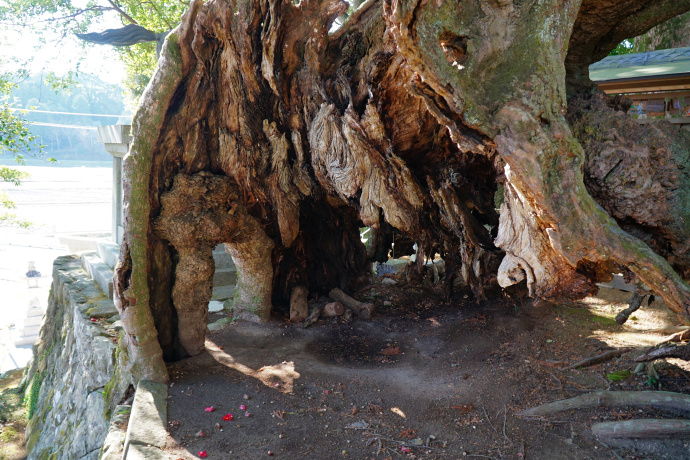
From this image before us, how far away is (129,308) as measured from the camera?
417 cm

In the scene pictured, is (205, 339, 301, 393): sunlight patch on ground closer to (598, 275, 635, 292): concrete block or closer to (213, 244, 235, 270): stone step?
(213, 244, 235, 270): stone step

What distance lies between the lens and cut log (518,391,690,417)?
306 cm

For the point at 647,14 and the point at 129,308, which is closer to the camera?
the point at 647,14

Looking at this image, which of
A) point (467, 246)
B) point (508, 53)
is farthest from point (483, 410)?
point (508, 53)

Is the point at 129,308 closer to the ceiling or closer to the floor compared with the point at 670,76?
closer to the floor

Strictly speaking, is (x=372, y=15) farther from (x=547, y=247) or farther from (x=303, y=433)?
(x=303, y=433)

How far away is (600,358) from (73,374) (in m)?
6.08

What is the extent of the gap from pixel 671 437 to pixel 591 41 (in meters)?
3.22

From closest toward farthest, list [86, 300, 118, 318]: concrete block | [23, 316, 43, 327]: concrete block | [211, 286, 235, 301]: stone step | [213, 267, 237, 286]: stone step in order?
1. [86, 300, 118, 318]: concrete block
2. [211, 286, 235, 301]: stone step
3. [213, 267, 237, 286]: stone step
4. [23, 316, 43, 327]: concrete block

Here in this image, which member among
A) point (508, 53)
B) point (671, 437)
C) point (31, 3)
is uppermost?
point (31, 3)

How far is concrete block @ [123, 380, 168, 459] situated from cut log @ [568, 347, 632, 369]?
3437mm

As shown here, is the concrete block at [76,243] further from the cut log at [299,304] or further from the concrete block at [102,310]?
the cut log at [299,304]

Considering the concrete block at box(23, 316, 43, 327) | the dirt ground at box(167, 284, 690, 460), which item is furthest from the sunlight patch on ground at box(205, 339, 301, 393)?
the concrete block at box(23, 316, 43, 327)

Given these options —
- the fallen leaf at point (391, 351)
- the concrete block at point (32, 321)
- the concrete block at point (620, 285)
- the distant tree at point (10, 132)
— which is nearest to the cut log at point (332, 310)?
the fallen leaf at point (391, 351)
